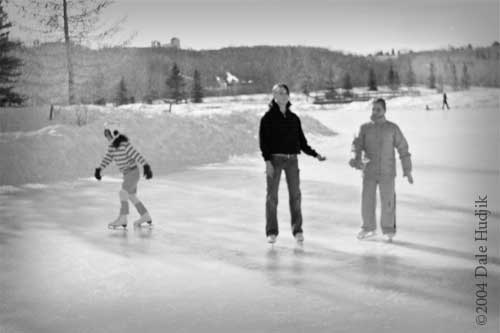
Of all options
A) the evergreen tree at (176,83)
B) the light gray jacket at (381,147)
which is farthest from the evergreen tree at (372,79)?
the light gray jacket at (381,147)

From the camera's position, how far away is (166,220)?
5.95 metres

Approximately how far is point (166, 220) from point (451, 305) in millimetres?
3493

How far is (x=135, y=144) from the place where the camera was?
1154 cm

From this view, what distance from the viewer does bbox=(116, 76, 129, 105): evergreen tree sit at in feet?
28.6

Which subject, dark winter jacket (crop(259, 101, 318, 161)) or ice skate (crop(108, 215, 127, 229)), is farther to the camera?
ice skate (crop(108, 215, 127, 229))

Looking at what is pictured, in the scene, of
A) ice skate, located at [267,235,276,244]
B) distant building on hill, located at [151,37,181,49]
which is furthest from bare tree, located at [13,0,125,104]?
ice skate, located at [267,235,276,244]

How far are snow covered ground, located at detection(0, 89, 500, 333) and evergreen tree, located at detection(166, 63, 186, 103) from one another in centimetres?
157

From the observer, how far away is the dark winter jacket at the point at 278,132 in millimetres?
4578

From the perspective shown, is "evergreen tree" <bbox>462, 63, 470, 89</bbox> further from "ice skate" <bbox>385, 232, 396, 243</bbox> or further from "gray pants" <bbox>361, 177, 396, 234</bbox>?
"ice skate" <bbox>385, 232, 396, 243</bbox>

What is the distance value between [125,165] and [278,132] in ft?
5.78

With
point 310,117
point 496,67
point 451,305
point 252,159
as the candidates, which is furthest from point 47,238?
point 310,117

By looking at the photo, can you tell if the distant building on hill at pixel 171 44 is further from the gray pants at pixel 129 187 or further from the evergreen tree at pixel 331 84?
the evergreen tree at pixel 331 84

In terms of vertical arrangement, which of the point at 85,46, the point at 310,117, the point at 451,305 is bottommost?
the point at 451,305

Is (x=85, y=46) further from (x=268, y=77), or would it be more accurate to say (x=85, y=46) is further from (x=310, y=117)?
(x=310, y=117)
